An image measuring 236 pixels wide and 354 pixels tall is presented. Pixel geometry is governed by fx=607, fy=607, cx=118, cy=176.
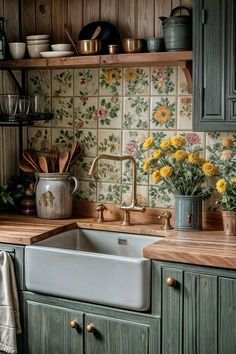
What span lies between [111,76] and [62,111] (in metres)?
0.35

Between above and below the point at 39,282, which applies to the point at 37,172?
above

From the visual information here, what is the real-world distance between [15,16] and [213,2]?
1.24 m

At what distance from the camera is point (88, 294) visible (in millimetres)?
2557

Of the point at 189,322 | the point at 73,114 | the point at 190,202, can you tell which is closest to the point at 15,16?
the point at 73,114

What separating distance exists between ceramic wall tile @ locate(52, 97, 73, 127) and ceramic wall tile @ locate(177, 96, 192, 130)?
2.05 ft

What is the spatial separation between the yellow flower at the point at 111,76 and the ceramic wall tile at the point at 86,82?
6cm

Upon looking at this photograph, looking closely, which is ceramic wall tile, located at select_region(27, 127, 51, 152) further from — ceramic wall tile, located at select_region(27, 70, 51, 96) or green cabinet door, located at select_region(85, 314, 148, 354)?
green cabinet door, located at select_region(85, 314, 148, 354)

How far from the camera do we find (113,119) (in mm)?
3152

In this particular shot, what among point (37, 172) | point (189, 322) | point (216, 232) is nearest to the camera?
point (189, 322)

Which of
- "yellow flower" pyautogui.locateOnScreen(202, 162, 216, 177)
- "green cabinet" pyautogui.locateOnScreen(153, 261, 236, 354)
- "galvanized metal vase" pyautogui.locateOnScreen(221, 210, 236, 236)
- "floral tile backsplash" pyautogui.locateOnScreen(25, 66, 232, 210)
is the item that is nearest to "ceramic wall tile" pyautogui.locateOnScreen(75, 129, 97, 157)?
"floral tile backsplash" pyautogui.locateOnScreen(25, 66, 232, 210)

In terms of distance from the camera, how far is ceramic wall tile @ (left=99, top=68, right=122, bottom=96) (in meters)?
3.11

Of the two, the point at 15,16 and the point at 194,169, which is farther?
the point at 15,16

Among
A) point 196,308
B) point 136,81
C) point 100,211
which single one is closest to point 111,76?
point 136,81

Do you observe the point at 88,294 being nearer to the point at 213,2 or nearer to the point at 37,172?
the point at 37,172
